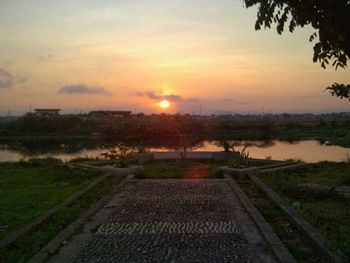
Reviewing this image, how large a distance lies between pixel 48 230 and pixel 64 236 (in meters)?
0.63

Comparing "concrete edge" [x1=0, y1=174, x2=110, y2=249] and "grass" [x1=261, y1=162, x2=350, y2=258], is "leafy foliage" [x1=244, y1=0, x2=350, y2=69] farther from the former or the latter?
"concrete edge" [x1=0, y1=174, x2=110, y2=249]

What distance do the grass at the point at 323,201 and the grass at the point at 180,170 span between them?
6.10 ft

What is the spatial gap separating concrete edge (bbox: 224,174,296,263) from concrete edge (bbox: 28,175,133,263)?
254cm

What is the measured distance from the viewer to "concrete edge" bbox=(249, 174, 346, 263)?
16.6 ft

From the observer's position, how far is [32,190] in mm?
10375

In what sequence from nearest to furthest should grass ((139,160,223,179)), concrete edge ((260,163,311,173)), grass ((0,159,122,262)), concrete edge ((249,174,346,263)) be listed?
1. concrete edge ((249,174,346,263))
2. grass ((0,159,122,262))
3. grass ((139,160,223,179))
4. concrete edge ((260,163,311,173))

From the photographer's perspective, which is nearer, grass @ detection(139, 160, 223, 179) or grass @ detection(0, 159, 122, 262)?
grass @ detection(0, 159, 122, 262)

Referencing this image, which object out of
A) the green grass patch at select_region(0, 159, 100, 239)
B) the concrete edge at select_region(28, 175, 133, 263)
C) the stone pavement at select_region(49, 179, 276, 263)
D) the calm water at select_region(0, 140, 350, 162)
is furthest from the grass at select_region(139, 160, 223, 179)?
the calm water at select_region(0, 140, 350, 162)

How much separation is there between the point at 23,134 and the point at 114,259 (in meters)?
55.1

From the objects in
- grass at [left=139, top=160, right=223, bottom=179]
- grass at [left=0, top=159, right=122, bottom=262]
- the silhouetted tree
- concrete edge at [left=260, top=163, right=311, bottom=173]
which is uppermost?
the silhouetted tree

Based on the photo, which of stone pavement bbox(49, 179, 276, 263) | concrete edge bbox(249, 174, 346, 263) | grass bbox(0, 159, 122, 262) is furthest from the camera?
grass bbox(0, 159, 122, 262)

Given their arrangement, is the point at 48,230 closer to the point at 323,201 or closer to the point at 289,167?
the point at 323,201

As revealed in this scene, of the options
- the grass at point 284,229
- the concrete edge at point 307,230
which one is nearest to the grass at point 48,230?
the grass at point 284,229

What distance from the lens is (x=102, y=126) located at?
58.7 m
